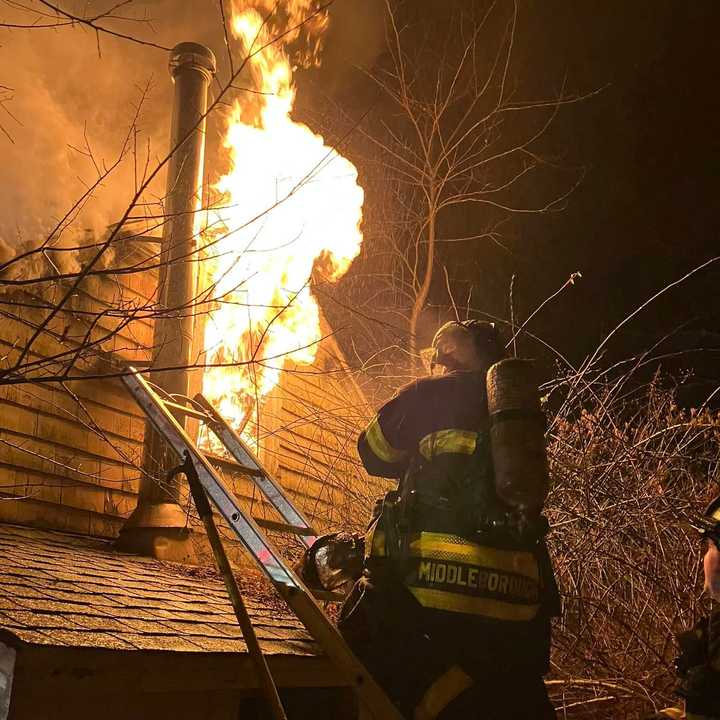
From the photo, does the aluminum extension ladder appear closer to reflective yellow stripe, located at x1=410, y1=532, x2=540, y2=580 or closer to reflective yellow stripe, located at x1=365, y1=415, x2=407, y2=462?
reflective yellow stripe, located at x1=410, y1=532, x2=540, y2=580

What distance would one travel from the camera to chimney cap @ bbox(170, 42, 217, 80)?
6387 mm

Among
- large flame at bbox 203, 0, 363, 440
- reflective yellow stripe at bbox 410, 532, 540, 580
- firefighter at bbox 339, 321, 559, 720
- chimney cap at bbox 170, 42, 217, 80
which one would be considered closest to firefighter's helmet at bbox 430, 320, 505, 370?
firefighter at bbox 339, 321, 559, 720

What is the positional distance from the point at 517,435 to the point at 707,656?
43.9 inches

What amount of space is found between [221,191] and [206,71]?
1.06 meters

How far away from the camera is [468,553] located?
9.20 ft

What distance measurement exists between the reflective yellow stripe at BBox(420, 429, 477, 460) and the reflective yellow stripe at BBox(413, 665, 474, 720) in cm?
82

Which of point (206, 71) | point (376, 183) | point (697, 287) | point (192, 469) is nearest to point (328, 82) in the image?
point (376, 183)

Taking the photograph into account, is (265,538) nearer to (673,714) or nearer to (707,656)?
(707,656)

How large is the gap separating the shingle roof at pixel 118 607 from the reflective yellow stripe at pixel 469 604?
0.53 meters

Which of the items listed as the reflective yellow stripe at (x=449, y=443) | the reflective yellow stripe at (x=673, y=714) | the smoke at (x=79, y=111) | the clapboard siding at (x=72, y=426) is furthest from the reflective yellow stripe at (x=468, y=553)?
the smoke at (x=79, y=111)

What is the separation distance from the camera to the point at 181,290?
6.01 metres

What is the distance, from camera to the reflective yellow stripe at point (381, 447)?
3145 mm

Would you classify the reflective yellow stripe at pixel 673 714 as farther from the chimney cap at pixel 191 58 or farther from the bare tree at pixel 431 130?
the bare tree at pixel 431 130

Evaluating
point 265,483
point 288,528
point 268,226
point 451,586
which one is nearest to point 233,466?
point 265,483
